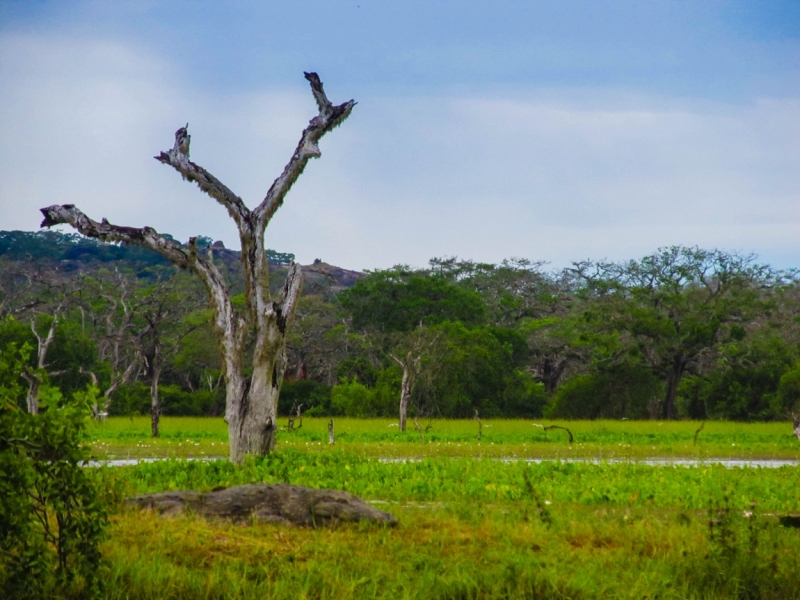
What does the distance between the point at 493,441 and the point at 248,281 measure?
1194 cm

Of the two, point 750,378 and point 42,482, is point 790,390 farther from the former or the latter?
point 42,482

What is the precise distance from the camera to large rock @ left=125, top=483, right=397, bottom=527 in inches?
332

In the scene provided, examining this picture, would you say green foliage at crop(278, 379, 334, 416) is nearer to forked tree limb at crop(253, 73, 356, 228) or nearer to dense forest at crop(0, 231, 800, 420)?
dense forest at crop(0, 231, 800, 420)

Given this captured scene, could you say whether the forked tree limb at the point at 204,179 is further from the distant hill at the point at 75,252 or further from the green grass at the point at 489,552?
the distant hill at the point at 75,252

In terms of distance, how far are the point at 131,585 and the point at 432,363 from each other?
1381 inches

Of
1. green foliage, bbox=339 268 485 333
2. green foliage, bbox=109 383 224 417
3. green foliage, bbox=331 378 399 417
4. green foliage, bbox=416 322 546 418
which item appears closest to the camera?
green foliage, bbox=331 378 399 417

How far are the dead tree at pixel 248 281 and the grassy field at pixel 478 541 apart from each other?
52.2 inches

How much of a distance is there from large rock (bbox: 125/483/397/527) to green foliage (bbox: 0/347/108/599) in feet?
9.33

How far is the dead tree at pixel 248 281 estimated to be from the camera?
15.4 m

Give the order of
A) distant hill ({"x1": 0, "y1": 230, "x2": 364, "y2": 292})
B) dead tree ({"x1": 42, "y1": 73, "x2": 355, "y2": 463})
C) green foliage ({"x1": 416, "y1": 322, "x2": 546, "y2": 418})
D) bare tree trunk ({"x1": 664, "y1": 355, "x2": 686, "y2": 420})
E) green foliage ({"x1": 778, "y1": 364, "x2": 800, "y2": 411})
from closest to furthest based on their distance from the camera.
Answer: dead tree ({"x1": 42, "y1": 73, "x2": 355, "y2": 463})
green foliage ({"x1": 778, "y1": 364, "x2": 800, "y2": 411})
green foliage ({"x1": 416, "y1": 322, "x2": 546, "y2": 418})
bare tree trunk ({"x1": 664, "y1": 355, "x2": 686, "y2": 420})
distant hill ({"x1": 0, "y1": 230, "x2": 364, "y2": 292})

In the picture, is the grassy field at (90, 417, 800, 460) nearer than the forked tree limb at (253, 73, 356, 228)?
No

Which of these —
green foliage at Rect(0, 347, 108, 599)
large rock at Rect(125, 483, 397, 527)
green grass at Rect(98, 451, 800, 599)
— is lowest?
green grass at Rect(98, 451, 800, 599)

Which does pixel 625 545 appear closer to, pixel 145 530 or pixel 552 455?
pixel 145 530

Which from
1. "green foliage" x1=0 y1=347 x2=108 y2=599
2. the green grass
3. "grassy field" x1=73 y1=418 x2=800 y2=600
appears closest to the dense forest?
"grassy field" x1=73 y1=418 x2=800 y2=600
